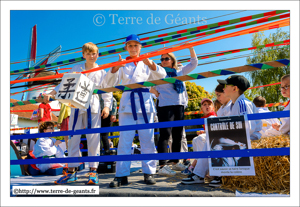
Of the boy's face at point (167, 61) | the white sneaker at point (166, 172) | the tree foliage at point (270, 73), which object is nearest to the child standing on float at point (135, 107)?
the white sneaker at point (166, 172)

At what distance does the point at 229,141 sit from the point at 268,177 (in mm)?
502

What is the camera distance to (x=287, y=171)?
2.01 m

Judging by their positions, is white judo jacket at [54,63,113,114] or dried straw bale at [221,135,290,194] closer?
dried straw bale at [221,135,290,194]

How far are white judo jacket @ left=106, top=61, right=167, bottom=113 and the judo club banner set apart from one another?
963 millimetres

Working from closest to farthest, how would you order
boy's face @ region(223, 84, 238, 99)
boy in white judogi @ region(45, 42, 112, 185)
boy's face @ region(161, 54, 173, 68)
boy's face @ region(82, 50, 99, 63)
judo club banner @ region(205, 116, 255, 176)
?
judo club banner @ region(205, 116, 255, 176) < boy's face @ region(223, 84, 238, 99) < boy in white judogi @ region(45, 42, 112, 185) < boy's face @ region(82, 50, 99, 63) < boy's face @ region(161, 54, 173, 68)

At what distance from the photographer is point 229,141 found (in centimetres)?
199

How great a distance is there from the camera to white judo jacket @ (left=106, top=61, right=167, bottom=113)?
2793 millimetres

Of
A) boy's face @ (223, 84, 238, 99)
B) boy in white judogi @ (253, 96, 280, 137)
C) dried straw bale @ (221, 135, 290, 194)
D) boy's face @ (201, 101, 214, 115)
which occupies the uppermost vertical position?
boy's face @ (223, 84, 238, 99)

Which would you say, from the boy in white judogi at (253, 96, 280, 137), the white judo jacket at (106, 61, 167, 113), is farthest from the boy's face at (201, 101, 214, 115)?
the white judo jacket at (106, 61, 167, 113)

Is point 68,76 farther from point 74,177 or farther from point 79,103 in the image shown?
point 74,177

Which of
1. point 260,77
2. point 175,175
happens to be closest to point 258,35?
point 260,77

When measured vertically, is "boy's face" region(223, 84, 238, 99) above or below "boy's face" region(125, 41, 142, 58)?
below

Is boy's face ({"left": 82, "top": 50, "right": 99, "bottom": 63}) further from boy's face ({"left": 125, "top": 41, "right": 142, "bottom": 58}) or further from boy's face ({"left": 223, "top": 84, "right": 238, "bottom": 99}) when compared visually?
boy's face ({"left": 223, "top": 84, "right": 238, "bottom": 99})
